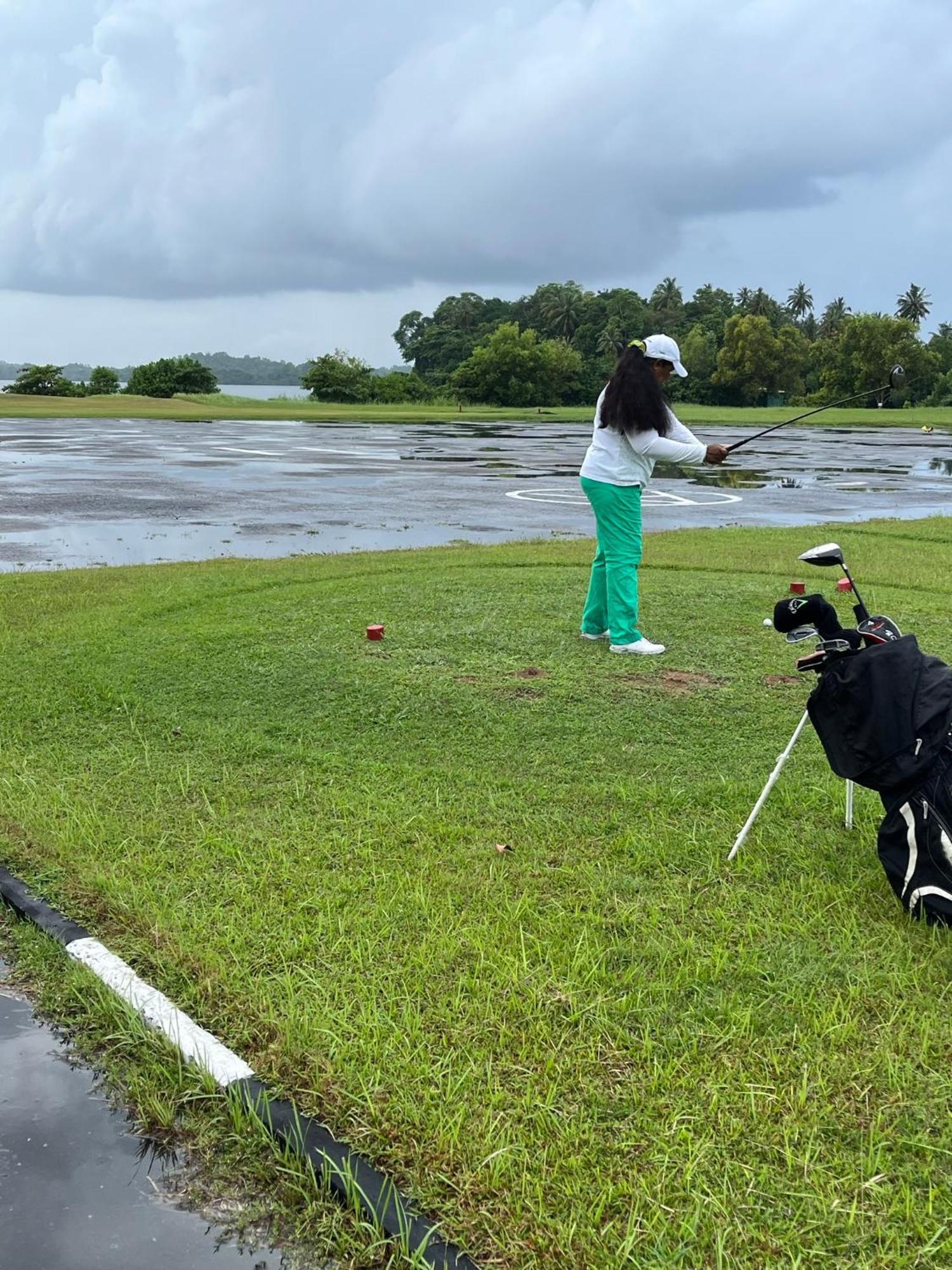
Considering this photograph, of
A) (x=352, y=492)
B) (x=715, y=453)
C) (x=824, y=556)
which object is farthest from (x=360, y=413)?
(x=824, y=556)

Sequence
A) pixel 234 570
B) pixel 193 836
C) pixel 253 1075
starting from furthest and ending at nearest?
pixel 234 570 → pixel 193 836 → pixel 253 1075

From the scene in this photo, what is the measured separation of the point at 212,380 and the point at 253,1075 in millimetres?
78823

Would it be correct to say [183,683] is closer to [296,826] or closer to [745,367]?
[296,826]

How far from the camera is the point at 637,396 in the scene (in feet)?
20.0

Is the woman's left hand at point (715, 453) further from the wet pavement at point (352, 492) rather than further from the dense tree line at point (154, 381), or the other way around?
the dense tree line at point (154, 381)

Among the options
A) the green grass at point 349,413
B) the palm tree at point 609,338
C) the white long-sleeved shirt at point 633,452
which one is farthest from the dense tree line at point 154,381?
the white long-sleeved shirt at point 633,452

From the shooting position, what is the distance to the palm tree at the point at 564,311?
A: 337 feet

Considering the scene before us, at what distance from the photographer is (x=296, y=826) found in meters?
4.03

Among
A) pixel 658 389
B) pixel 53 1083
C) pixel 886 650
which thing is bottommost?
pixel 53 1083

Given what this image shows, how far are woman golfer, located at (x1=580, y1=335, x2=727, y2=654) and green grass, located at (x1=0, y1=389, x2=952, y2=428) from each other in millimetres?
36877

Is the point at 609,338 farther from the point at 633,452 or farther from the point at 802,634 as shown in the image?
the point at 802,634

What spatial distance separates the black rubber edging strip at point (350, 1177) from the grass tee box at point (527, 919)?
0.04 metres

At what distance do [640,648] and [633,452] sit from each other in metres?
1.14

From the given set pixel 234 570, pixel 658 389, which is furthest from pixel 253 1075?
pixel 234 570
